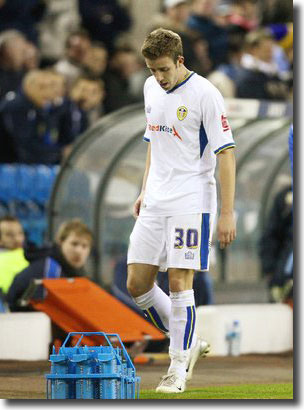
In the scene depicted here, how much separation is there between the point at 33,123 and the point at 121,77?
8.21ft

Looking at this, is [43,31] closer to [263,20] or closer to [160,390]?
[263,20]

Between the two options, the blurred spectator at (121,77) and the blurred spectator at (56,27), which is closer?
the blurred spectator at (121,77)

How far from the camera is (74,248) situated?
10.7 metres

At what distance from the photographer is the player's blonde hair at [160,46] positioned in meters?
6.88

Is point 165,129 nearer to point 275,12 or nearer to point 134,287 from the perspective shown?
point 134,287

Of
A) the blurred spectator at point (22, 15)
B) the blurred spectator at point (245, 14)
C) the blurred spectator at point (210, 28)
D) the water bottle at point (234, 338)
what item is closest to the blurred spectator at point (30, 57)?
the blurred spectator at point (22, 15)

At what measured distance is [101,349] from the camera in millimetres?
6703

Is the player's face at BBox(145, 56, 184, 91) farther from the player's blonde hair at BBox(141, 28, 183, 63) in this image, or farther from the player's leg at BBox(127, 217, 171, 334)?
the player's leg at BBox(127, 217, 171, 334)

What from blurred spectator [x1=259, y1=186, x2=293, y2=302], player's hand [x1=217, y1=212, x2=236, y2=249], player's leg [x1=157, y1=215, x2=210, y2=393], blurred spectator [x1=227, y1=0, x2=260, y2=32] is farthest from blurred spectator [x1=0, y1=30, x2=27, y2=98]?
player's hand [x1=217, y1=212, x2=236, y2=249]

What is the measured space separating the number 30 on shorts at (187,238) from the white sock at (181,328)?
249 millimetres

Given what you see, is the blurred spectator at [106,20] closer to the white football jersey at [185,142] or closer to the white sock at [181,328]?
the white football jersey at [185,142]

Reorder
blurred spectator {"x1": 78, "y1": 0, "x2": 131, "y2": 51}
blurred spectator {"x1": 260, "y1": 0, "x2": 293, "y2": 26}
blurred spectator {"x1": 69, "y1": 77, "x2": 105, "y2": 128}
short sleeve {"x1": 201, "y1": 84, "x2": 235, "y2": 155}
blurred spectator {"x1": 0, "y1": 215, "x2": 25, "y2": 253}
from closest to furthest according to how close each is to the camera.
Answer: short sleeve {"x1": 201, "y1": 84, "x2": 235, "y2": 155} < blurred spectator {"x1": 0, "y1": 215, "x2": 25, "y2": 253} < blurred spectator {"x1": 69, "y1": 77, "x2": 105, "y2": 128} < blurred spectator {"x1": 78, "y1": 0, "x2": 131, "y2": 51} < blurred spectator {"x1": 260, "y1": 0, "x2": 293, "y2": 26}

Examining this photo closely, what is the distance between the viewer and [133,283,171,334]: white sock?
7348 mm

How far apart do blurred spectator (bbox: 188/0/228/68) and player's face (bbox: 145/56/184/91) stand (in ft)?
30.3
